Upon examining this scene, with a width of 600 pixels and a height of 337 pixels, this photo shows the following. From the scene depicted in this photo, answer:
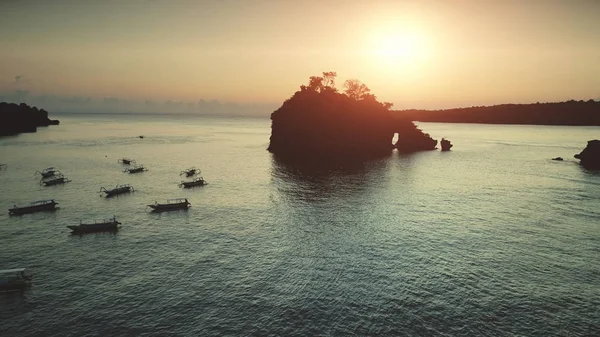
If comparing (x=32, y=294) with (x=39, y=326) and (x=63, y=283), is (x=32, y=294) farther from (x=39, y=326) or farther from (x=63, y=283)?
(x=39, y=326)

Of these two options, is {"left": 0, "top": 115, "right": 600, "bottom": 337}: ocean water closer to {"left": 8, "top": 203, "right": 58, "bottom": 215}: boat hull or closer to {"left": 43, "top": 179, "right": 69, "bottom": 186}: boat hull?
{"left": 8, "top": 203, "right": 58, "bottom": 215}: boat hull

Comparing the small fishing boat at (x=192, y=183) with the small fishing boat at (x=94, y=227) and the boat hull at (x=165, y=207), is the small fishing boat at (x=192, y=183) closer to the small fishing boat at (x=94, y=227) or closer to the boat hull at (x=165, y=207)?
the boat hull at (x=165, y=207)

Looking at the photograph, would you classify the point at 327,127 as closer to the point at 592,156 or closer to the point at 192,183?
the point at 192,183

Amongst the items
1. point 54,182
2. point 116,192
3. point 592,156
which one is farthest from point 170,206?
point 592,156

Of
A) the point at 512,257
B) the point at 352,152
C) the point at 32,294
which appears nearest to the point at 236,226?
the point at 32,294

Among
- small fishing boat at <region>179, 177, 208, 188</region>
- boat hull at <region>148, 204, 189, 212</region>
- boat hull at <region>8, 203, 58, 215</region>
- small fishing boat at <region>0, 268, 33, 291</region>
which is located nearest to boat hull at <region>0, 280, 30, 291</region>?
small fishing boat at <region>0, 268, 33, 291</region>
